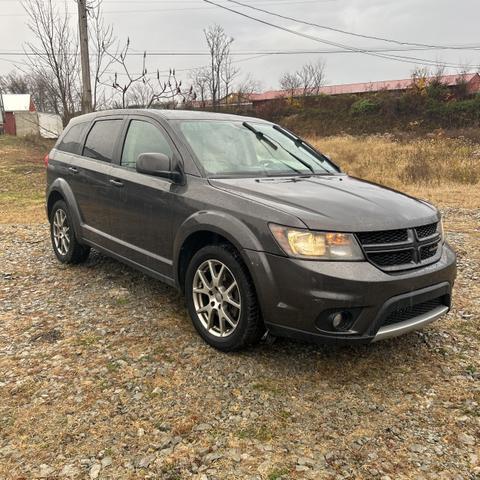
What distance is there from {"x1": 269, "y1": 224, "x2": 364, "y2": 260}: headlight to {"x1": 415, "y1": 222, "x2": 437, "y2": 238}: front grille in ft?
1.80

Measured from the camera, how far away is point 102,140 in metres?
4.69

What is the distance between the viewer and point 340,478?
221cm

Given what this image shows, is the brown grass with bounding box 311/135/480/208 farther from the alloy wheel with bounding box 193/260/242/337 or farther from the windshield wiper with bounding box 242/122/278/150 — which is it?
the alloy wheel with bounding box 193/260/242/337

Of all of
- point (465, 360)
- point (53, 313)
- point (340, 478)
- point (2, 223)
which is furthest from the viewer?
point (2, 223)

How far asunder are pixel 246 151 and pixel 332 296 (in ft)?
A: 5.66

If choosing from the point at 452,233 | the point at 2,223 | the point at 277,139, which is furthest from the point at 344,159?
the point at 277,139

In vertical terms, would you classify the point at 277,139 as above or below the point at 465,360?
above

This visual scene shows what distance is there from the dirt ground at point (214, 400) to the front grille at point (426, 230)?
0.90m

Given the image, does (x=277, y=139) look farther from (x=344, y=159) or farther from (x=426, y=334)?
(x=344, y=159)

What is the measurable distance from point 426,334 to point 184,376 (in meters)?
1.95

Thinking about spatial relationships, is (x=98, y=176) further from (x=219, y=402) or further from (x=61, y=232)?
(x=219, y=402)

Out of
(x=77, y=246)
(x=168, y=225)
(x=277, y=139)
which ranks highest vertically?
(x=277, y=139)

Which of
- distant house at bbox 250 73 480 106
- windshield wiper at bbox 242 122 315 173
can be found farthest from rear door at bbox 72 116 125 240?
distant house at bbox 250 73 480 106

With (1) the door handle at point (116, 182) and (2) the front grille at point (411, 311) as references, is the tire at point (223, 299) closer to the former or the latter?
(2) the front grille at point (411, 311)
